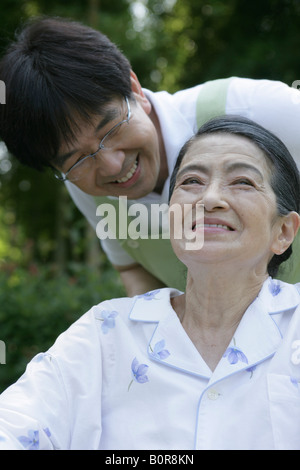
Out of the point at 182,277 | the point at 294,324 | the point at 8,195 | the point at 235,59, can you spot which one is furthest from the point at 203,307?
the point at 8,195

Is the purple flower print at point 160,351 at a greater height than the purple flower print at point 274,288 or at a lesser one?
lesser

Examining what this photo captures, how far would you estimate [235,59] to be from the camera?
11000 mm

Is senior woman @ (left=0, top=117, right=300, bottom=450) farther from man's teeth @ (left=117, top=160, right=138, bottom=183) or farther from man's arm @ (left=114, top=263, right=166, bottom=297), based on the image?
man's arm @ (left=114, top=263, right=166, bottom=297)

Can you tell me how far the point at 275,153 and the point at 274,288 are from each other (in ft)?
1.46

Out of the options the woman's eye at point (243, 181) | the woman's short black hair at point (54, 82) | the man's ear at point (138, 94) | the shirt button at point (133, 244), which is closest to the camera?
the woman's eye at point (243, 181)

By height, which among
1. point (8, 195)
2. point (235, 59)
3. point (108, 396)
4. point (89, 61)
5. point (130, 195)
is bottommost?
point (8, 195)

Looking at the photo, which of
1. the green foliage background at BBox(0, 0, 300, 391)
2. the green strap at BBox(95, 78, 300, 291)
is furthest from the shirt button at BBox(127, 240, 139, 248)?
the green foliage background at BBox(0, 0, 300, 391)

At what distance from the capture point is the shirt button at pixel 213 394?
1.80 m

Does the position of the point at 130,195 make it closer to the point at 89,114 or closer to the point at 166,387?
the point at 89,114

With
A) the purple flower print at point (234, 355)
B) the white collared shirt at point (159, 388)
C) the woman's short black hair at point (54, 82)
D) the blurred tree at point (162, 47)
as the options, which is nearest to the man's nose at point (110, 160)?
the woman's short black hair at point (54, 82)

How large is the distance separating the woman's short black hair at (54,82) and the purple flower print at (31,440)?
1.10 meters

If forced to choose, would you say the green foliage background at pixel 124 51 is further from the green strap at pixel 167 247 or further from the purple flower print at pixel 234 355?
the purple flower print at pixel 234 355

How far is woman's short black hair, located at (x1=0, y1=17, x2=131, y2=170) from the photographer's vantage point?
2355mm
